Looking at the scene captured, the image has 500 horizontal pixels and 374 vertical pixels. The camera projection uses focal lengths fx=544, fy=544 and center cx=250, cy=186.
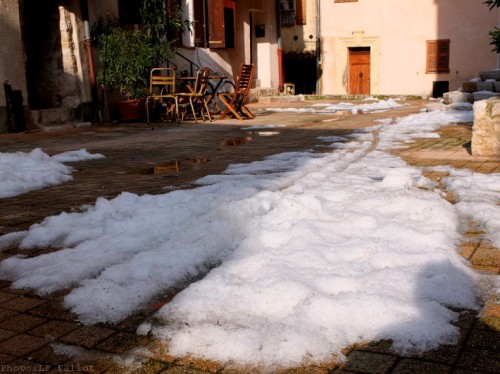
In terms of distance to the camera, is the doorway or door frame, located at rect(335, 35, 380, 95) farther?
door frame, located at rect(335, 35, 380, 95)

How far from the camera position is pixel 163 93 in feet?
39.4

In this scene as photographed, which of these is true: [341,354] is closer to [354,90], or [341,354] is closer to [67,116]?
[67,116]

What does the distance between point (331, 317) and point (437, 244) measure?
983 mm

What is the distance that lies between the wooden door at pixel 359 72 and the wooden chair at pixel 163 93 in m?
12.0

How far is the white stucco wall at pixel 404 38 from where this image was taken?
20.3 metres

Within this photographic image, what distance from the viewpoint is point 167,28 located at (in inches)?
495

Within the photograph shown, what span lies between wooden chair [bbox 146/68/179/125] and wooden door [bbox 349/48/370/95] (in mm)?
11993

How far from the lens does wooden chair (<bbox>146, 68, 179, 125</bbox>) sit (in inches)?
434

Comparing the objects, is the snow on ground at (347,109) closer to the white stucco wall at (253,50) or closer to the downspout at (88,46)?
the white stucco wall at (253,50)

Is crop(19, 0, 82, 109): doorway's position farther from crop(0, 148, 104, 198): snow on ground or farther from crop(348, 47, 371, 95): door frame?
crop(348, 47, 371, 95): door frame

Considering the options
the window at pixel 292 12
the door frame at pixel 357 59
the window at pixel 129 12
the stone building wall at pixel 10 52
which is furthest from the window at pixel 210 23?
the door frame at pixel 357 59

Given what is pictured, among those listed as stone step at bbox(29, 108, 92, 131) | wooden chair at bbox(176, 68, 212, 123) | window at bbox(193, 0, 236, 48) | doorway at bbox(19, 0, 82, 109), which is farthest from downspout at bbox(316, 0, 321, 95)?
stone step at bbox(29, 108, 92, 131)

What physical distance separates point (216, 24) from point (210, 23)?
0.39 m

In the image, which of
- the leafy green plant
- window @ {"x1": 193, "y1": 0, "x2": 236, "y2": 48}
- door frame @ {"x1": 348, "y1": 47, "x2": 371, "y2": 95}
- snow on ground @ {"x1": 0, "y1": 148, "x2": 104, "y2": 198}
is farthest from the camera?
door frame @ {"x1": 348, "y1": 47, "x2": 371, "y2": 95}
